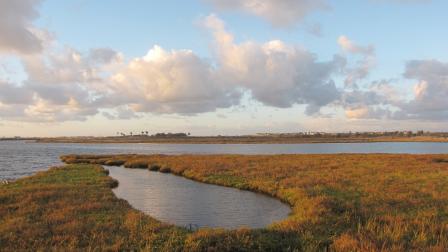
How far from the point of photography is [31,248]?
14547 mm

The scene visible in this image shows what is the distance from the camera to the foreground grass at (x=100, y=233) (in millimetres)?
14578

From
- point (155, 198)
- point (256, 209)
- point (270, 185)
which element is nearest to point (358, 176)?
point (270, 185)

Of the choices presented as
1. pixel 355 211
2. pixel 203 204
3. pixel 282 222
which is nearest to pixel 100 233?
pixel 282 222

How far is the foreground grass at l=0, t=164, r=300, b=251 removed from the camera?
574 inches

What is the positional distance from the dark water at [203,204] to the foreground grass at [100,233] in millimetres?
2845

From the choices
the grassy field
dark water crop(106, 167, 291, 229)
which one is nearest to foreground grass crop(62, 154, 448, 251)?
the grassy field

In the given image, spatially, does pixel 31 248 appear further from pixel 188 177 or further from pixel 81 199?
pixel 188 177

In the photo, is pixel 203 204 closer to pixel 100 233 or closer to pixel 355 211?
pixel 355 211

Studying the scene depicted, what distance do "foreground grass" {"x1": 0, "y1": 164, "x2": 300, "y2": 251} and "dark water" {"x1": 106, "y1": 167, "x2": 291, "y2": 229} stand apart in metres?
2.85

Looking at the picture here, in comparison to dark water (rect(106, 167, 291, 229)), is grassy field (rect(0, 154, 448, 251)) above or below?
above

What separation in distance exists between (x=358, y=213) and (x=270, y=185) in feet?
42.0

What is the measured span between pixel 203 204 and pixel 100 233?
11.2 meters

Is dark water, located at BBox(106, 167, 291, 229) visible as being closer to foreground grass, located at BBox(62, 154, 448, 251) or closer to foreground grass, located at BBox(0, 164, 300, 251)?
foreground grass, located at BBox(62, 154, 448, 251)

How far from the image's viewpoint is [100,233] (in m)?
16.4
